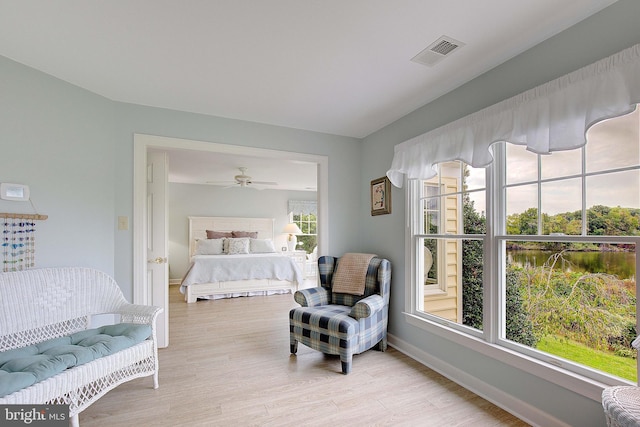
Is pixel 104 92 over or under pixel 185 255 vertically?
over

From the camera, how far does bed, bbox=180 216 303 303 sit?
5.32 m

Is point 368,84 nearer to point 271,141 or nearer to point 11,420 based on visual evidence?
point 271,141

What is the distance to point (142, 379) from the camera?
2.46 m

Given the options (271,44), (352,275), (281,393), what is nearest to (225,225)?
(352,275)

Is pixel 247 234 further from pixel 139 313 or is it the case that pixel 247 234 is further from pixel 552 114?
pixel 552 114

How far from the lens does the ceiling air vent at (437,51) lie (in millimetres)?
1905

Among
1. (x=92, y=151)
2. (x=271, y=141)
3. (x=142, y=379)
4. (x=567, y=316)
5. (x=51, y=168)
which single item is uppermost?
(x=271, y=141)

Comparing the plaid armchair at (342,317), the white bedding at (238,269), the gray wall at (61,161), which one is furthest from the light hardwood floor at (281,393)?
the white bedding at (238,269)

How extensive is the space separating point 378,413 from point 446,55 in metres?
2.48

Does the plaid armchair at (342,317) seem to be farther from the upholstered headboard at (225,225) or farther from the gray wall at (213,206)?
the gray wall at (213,206)

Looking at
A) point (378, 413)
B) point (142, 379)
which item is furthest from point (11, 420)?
point (378, 413)

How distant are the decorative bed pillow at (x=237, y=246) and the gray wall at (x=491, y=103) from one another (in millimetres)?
3885

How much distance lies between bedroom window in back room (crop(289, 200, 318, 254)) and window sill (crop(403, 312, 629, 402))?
5.89 meters

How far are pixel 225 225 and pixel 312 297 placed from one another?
16.2 ft
